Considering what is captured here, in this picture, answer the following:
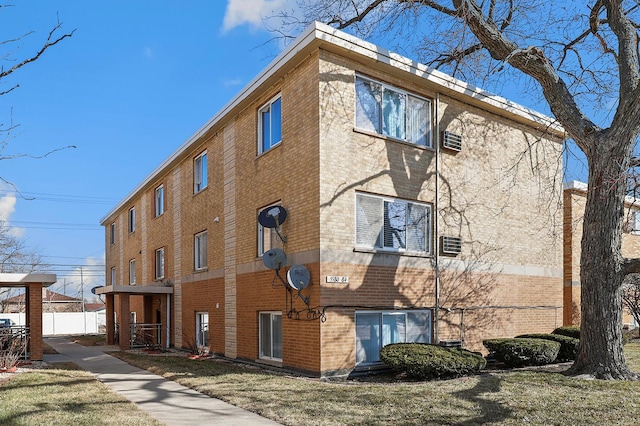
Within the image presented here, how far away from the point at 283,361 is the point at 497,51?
8.60 metres

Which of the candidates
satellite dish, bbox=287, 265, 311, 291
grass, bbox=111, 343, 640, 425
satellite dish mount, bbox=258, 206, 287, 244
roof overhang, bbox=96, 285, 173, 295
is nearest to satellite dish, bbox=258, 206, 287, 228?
satellite dish mount, bbox=258, 206, 287, 244

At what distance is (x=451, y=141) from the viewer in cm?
1487

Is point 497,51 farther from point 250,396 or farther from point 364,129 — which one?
point 250,396

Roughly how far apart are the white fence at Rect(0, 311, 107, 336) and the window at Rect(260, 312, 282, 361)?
33.1 m

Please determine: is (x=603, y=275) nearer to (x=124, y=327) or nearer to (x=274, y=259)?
(x=274, y=259)

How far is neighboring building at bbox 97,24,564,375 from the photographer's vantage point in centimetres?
1228

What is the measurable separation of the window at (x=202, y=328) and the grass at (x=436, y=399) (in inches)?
238

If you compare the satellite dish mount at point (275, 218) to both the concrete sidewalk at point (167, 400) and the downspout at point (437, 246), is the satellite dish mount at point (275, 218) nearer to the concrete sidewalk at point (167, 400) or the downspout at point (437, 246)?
the downspout at point (437, 246)

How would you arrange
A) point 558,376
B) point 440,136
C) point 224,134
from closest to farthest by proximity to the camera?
point 558,376, point 440,136, point 224,134

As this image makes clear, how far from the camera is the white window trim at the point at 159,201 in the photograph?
77.8ft

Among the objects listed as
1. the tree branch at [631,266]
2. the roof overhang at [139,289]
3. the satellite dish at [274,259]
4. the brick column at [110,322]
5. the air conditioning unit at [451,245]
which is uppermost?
the air conditioning unit at [451,245]

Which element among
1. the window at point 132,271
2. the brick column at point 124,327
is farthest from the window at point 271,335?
the window at point 132,271

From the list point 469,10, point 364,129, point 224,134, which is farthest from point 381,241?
point 224,134

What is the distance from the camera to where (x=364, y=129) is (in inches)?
515
